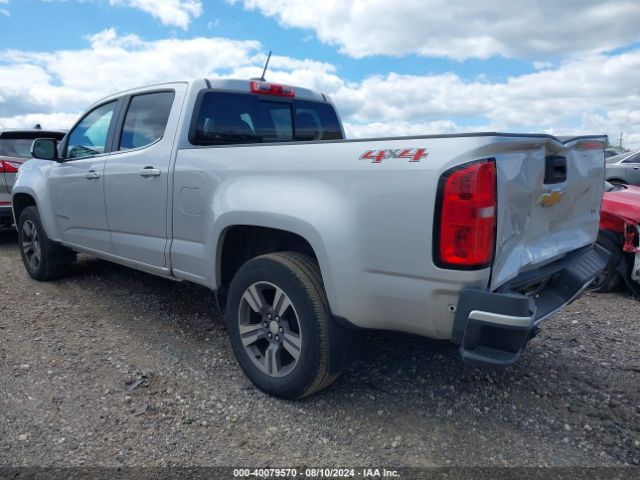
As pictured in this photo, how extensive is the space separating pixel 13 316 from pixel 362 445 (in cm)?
342

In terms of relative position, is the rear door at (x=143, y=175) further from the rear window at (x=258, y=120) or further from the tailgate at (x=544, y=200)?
the tailgate at (x=544, y=200)

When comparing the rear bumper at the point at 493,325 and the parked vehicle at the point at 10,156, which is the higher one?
the parked vehicle at the point at 10,156

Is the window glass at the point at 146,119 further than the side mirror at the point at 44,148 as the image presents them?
No

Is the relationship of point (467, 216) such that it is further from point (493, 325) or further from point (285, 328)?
point (285, 328)

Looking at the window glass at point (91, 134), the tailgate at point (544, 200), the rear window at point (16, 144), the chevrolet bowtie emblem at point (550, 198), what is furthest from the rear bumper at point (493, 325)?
the rear window at point (16, 144)

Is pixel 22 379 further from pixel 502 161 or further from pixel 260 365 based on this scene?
pixel 502 161

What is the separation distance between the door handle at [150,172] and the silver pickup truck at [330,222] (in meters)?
0.01

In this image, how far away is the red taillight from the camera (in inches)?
165

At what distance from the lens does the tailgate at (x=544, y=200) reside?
2.43m

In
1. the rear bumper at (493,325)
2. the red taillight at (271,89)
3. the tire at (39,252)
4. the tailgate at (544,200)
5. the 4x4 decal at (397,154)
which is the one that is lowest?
the tire at (39,252)

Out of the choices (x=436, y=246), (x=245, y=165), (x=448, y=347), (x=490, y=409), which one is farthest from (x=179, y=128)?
(x=490, y=409)

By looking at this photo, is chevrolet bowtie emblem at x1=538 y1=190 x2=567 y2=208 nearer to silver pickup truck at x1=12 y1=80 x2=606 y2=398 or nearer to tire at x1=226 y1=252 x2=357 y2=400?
silver pickup truck at x1=12 y1=80 x2=606 y2=398

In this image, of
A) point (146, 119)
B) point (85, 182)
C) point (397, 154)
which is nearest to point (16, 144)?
point (85, 182)

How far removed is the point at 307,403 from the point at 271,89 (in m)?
2.47
